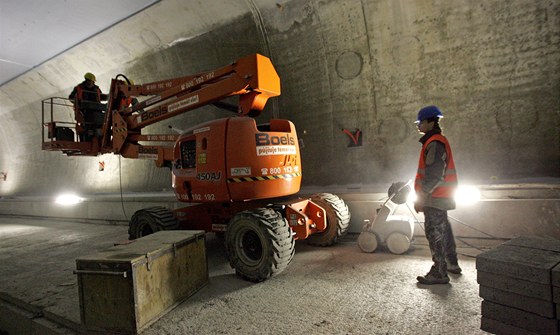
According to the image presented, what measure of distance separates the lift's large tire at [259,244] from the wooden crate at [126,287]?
1005 millimetres

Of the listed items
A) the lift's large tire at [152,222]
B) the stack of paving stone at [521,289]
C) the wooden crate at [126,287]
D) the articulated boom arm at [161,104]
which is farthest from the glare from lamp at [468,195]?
the lift's large tire at [152,222]

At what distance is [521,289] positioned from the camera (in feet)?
7.45

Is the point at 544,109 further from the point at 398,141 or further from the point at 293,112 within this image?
the point at 293,112

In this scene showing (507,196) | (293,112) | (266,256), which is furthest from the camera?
(293,112)

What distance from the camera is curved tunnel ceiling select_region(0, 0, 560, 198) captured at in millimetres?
5156

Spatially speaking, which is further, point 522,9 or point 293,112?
point 293,112

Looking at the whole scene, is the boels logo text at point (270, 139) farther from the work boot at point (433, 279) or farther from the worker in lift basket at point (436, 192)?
the work boot at point (433, 279)

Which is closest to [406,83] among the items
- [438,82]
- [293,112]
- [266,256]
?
[438,82]

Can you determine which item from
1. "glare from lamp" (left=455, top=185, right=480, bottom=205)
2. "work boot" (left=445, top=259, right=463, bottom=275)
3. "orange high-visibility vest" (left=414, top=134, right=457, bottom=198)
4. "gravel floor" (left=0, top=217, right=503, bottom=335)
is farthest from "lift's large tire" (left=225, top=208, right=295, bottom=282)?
"glare from lamp" (left=455, top=185, right=480, bottom=205)

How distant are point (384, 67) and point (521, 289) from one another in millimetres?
5047

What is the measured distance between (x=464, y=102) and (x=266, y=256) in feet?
15.3

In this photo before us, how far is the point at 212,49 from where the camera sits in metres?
8.17

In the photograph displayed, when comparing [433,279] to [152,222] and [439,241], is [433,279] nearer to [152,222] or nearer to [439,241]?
[439,241]

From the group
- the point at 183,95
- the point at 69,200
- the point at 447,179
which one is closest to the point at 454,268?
the point at 447,179
